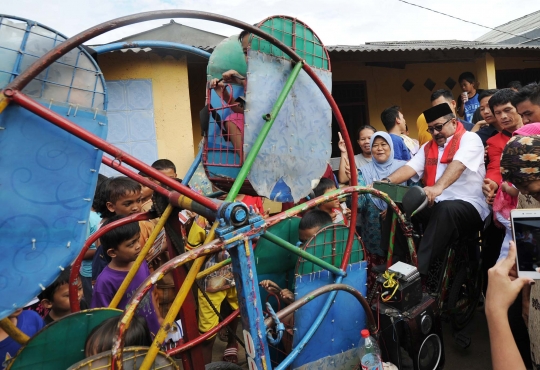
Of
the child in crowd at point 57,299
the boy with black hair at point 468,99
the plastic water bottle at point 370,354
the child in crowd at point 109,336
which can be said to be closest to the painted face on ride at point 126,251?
the child in crowd at point 57,299

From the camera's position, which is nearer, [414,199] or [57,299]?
[57,299]

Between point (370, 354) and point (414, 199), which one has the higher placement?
point (414, 199)

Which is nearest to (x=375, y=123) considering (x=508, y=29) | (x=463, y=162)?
(x=463, y=162)

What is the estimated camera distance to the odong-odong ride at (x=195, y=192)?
114 cm

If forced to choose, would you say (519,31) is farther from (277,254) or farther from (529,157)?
(277,254)

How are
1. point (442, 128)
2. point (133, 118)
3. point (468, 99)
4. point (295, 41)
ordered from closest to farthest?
point (295, 41)
point (442, 128)
point (133, 118)
point (468, 99)

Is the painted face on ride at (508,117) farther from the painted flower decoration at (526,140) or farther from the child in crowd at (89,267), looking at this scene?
the child in crowd at (89,267)

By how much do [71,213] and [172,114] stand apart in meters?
3.93

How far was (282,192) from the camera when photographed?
183 centimetres

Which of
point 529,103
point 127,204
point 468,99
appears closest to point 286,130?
point 127,204

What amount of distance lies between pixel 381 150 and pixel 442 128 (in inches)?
26.9

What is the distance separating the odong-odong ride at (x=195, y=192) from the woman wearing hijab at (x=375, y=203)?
0.91 metres

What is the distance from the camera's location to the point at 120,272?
6.81 ft

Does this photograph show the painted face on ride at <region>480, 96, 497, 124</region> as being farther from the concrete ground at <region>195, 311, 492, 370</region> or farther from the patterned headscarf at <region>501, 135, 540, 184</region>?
the patterned headscarf at <region>501, 135, 540, 184</region>
